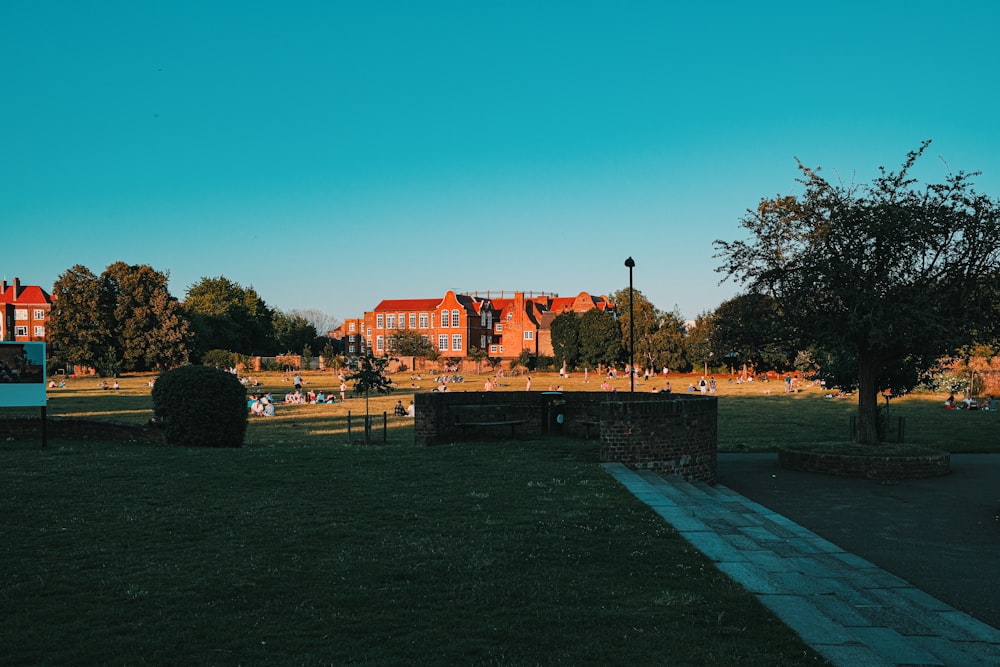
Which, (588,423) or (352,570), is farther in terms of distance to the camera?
(588,423)

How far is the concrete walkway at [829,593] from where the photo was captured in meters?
4.93

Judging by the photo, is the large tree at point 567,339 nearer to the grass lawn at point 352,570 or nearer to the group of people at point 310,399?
the group of people at point 310,399

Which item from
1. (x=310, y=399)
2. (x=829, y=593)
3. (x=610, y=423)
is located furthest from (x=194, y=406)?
(x=310, y=399)

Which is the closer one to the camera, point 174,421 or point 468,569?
point 468,569

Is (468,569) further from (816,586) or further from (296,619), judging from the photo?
(816,586)

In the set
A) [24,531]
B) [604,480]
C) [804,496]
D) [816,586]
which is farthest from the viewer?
[804,496]

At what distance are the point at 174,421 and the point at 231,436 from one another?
3.80 ft

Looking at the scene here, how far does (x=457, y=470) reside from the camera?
11812 millimetres

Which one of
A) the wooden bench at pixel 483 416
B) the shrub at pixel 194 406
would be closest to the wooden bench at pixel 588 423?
the wooden bench at pixel 483 416

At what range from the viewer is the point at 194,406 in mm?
15195

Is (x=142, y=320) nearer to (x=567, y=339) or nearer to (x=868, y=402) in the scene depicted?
(x=567, y=339)

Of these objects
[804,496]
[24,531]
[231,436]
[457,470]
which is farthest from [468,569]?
[231,436]

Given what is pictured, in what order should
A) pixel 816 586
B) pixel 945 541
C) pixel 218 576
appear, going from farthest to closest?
pixel 945 541
pixel 816 586
pixel 218 576

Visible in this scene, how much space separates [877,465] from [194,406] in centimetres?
1378
